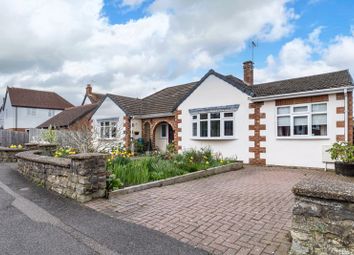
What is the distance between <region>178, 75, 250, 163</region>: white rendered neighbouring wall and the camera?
13.0 m

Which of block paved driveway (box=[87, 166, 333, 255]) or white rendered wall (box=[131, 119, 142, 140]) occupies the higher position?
white rendered wall (box=[131, 119, 142, 140])

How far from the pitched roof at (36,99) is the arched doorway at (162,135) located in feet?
93.6

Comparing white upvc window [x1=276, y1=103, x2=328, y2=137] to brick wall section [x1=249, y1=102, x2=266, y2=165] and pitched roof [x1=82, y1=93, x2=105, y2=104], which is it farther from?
pitched roof [x1=82, y1=93, x2=105, y2=104]

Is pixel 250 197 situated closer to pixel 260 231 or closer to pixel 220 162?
pixel 260 231

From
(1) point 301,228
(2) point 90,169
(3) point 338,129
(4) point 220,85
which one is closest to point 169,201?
(2) point 90,169

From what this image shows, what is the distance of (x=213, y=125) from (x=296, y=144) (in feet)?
14.7

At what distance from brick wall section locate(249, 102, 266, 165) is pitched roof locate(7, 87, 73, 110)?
37.0m

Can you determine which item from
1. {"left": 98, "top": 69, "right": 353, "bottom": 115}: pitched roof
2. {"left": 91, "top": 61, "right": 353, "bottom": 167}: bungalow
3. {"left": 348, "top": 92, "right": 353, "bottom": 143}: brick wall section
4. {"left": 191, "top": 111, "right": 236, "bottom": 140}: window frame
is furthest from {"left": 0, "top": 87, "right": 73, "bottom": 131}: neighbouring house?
{"left": 348, "top": 92, "right": 353, "bottom": 143}: brick wall section

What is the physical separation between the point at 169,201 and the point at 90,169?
199 cm

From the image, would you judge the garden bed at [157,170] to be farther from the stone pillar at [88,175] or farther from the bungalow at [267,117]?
the bungalow at [267,117]

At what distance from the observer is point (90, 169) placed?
5.81 meters

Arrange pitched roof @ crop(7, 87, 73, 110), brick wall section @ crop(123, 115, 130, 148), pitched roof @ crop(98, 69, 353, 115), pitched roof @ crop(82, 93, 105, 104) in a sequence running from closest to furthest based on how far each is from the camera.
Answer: pitched roof @ crop(98, 69, 353, 115), brick wall section @ crop(123, 115, 130, 148), pitched roof @ crop(82, 93, 105, 104), pitched roof @ crop(7, 87, 73, 110)

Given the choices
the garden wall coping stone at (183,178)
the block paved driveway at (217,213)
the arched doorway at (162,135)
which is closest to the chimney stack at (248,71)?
the arched doorway at (162,135)

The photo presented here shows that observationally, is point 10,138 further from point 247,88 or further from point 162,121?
point 247,88
